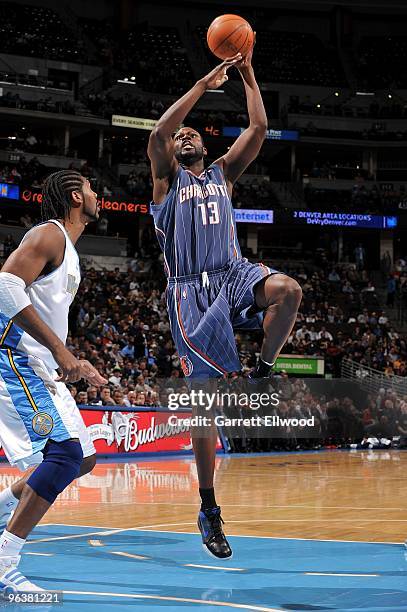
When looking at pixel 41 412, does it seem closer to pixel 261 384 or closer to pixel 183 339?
pixel 183 339

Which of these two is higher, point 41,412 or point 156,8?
point 156,8

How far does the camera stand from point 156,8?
3897 cm

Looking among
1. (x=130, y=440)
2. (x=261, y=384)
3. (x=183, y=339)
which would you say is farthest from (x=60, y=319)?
(x=261, y=384)

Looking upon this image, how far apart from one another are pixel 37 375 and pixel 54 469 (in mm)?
514

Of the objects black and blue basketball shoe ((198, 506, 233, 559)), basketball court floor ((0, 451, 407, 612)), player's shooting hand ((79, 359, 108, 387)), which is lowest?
basketball court floor ((0, 451, 407, 612))

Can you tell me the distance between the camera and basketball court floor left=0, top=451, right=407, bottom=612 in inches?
174

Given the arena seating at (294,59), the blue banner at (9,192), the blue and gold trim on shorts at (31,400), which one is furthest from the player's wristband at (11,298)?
the arena seating at (294,59)

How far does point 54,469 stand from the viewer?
4.22 meters

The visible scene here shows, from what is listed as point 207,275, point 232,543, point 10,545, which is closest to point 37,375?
point 10,545

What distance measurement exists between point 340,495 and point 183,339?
5.97m

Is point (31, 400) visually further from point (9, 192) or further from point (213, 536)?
point (9, 192)

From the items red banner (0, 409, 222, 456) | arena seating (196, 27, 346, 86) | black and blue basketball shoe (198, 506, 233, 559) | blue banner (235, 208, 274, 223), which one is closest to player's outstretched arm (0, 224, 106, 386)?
black and blue basketball shoe (198, 506, 233, 559)

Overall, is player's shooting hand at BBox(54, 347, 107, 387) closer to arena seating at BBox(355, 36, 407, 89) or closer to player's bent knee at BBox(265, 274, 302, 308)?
player's bent knee at BBox(265, 274, 302, 308)

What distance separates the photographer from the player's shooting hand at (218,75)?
5.18 metres
